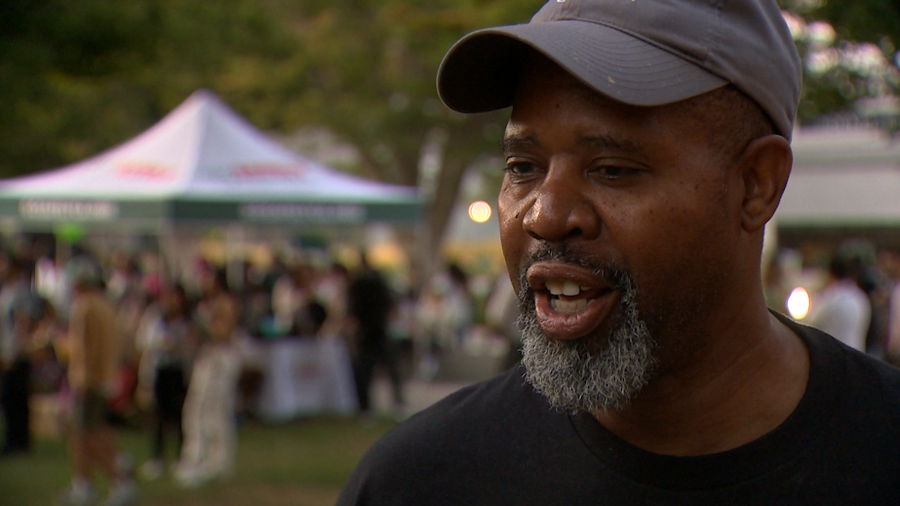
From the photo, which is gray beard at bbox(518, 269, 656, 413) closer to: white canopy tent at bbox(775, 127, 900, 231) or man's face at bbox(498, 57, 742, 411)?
man's face at bbox(498, 57, 742, 411)

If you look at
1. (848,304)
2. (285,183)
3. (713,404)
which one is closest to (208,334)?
(285,183)

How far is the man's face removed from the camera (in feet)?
4.74

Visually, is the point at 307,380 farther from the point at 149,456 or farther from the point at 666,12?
the point at 666,12

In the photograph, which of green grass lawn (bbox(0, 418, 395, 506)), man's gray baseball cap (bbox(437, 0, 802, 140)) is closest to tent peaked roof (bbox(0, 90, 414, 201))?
green grass lawn (bbox(0, 418, 395, 506))

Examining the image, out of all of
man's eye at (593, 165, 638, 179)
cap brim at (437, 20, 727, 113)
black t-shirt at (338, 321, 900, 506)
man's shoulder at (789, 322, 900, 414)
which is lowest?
black t-shirt at (338, 321, 900, 506)

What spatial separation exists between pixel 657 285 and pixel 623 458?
27cm

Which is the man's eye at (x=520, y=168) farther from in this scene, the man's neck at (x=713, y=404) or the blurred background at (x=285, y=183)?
the blurred background at (x=285, y=183)

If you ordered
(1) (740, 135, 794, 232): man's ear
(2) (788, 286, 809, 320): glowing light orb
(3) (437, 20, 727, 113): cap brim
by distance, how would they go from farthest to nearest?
(2) (788, 286, 809, 320): glowing light orb, (1) (740, 135, 794, 232): man's ear, (3) (437, 20, 727, 113): cap brim

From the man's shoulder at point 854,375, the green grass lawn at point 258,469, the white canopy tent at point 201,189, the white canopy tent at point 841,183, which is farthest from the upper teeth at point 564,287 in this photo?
the white canopy tent at point 841,183

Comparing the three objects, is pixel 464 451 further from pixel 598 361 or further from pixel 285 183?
pixel 285 183

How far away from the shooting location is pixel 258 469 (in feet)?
30.8

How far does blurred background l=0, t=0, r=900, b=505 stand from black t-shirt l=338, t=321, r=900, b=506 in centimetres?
293

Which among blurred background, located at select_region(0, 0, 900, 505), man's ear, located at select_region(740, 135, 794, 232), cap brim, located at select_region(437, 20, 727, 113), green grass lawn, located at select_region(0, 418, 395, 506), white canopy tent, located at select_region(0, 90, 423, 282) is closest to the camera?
cap brim, located at select_region(437, 20, 727, 113)

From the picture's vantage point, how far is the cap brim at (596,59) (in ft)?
4.60
